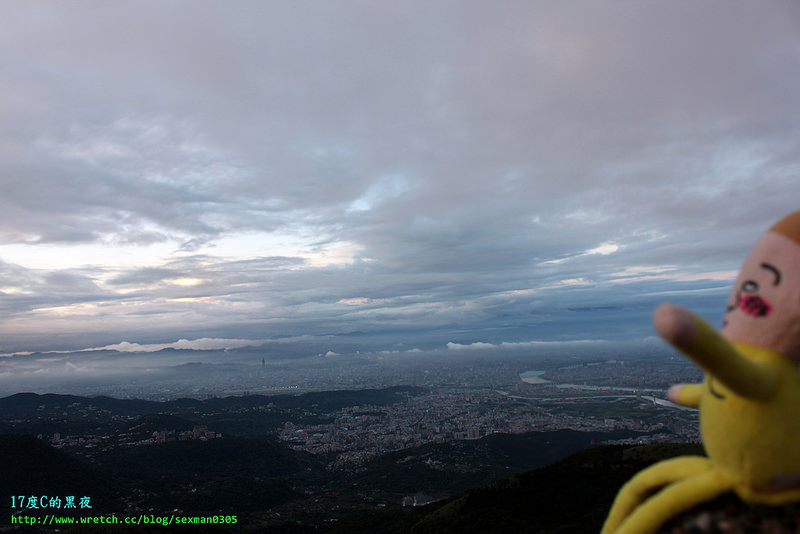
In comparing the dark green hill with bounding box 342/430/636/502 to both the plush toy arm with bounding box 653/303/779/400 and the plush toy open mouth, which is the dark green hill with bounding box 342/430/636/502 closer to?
the plush toy open mouth

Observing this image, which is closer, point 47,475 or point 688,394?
point 688,394

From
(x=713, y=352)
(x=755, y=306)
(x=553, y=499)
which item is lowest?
(x=553, y=499)

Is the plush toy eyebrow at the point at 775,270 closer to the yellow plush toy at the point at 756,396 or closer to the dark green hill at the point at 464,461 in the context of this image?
the yellow plush toy at the point at 756,396

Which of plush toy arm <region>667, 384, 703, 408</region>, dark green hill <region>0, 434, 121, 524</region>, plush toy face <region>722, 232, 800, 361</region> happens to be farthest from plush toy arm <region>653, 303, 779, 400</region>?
dark green hill <region>0, 434, 121, 524</region>

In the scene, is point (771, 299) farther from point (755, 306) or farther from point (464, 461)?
point (464, 461)

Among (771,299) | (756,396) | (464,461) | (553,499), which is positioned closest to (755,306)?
(771,299)

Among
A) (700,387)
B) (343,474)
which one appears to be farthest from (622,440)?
(700,387)

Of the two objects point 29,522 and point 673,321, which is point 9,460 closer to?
point 29,522

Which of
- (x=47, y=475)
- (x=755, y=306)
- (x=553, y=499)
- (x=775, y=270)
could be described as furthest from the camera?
(x=47, y=475)
